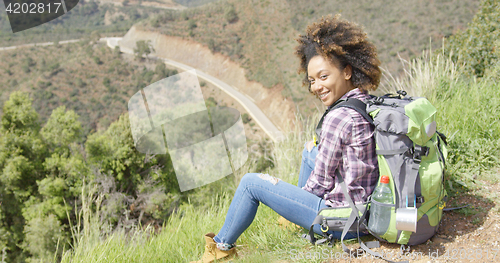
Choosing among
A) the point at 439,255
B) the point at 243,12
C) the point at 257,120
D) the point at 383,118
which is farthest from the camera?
the point at 243,12

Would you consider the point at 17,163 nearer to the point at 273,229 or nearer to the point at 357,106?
the point at 273,229

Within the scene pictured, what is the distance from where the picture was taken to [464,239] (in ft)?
4.77

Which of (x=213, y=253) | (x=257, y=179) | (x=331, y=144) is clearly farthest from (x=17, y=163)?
(x=331, y=144)

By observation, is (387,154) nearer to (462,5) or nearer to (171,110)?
(171,110)

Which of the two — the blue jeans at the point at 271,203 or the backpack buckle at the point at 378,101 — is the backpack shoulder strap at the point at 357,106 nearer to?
the backpack buckle at the point at 378,101

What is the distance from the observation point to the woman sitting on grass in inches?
49.6

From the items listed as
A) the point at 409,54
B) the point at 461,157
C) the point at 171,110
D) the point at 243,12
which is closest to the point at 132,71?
the point at 243,12

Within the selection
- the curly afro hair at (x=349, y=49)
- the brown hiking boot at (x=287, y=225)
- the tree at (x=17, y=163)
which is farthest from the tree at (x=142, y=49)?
the curly afro hair at (x=349, y=49)

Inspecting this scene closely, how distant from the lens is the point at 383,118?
120 centimetres

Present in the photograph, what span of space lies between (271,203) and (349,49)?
0.76 metres

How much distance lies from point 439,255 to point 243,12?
36.3 meters

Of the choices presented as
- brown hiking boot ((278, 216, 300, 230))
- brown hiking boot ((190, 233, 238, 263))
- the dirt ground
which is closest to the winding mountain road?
brown hiking boot ((278, 216, 300, 230))

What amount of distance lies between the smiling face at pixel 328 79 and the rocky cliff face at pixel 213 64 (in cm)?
2271

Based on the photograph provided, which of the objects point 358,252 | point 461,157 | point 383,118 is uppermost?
point 383,118
